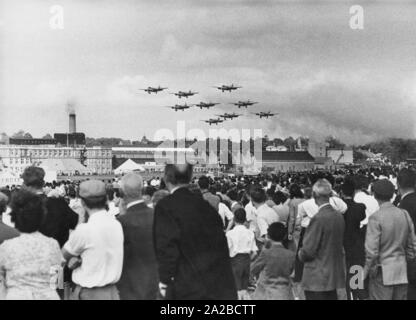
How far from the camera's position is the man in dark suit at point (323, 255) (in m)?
6.71

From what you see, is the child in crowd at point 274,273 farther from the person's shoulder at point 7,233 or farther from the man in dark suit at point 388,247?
the person's shoulder at point 7,233

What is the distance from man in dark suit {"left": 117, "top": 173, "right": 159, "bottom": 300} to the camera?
6.11m

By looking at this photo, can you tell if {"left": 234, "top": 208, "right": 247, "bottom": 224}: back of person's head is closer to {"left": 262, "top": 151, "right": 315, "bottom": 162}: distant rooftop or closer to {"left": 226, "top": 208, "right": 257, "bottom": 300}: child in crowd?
{"left": 226, "top": 208, "right": 257, "bottom": 300}: child in crowd

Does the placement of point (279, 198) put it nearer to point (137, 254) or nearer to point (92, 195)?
point (137, 254)

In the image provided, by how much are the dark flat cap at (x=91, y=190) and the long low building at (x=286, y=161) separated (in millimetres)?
104645

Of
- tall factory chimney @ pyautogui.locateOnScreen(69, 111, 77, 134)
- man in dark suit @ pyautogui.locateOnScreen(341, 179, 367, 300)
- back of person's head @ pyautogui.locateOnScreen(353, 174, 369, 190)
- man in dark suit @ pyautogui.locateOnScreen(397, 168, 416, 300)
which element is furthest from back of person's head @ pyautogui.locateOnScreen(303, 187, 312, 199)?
tall factory chimney @ pyautogui.locateOnScreen(69, 111, 77, 134)

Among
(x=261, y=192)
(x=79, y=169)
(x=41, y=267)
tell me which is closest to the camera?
(x=41, y=267)

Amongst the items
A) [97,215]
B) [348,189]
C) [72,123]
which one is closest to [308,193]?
[348,189]

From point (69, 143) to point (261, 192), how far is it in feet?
490

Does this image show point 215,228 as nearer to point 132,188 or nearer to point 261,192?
point 132,188
